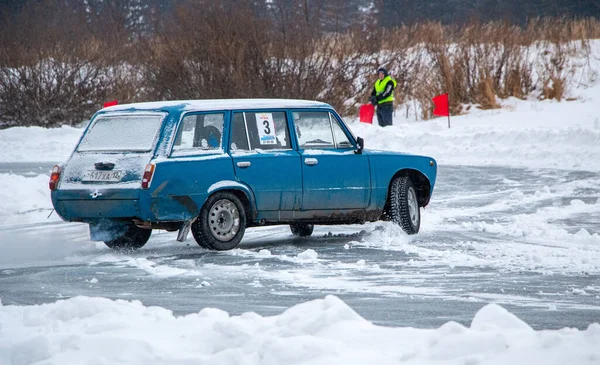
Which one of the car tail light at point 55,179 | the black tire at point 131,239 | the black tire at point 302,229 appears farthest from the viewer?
the black tire at point 302,229

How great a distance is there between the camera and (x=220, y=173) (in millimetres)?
11367

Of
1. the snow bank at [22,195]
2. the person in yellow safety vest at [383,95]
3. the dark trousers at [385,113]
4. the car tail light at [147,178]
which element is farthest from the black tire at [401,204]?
the dark trousers at [385,113]

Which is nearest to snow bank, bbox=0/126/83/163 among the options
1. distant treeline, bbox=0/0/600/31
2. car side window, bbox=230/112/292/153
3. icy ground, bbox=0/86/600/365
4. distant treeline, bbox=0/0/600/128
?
distant treeline, bbox=0/0/600/128

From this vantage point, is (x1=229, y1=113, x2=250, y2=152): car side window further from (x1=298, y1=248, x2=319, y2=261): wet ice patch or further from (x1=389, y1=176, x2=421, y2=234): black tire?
(x1=389, y1=176, x2=421, y2=234): black tire

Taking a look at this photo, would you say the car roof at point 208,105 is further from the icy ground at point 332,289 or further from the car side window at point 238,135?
the icy ground at point 332,289

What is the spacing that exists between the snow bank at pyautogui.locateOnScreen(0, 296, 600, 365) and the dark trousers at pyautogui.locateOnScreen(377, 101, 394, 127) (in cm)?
2321

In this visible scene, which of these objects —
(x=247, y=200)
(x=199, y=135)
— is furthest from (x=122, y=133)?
(x=247, y=200)

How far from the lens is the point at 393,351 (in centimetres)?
595

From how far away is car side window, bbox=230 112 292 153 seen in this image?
1173 cm

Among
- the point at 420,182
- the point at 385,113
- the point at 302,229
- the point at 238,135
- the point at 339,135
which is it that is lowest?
the point at 302,229

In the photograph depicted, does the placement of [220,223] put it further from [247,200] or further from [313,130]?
[313,130]

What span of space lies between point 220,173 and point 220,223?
1.67 ft

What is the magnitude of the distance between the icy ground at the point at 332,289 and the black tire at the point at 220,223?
163 millimetres

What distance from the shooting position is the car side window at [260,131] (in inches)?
462
